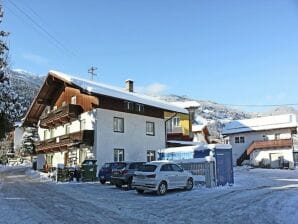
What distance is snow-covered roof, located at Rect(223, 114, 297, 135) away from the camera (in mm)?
56903

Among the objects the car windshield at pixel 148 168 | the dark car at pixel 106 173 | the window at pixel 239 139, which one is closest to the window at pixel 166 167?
the car windshield at pixel 148 168

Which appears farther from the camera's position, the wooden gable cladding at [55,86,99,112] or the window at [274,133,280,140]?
the window at [274,133,280,140]

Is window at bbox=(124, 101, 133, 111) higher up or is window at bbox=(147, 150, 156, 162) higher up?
window at bbox=(124, 101, 133, 111)

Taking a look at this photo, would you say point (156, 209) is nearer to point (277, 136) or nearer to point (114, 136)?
point (114, 136)

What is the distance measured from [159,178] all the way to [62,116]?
2113cm

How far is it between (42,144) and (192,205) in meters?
32.3

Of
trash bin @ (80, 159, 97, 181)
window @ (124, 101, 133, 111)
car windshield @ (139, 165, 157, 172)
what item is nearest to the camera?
car windshield @ (139, 165, 157, 172)

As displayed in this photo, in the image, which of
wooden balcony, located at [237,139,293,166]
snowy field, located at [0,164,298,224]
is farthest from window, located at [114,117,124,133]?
wooden balcony, located at [237,139,293,166]

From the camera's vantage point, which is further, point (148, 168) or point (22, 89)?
point (22, 89)

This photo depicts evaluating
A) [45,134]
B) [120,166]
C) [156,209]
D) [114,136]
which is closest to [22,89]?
[45,134]

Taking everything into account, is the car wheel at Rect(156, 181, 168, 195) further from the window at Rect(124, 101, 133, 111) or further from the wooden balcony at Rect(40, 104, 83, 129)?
the wooden balcony at Rect(40, 104, 83, 129)

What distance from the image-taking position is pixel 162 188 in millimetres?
21578

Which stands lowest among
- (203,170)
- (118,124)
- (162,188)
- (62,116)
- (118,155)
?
(162,188)

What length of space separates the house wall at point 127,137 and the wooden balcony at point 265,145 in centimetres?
1810
